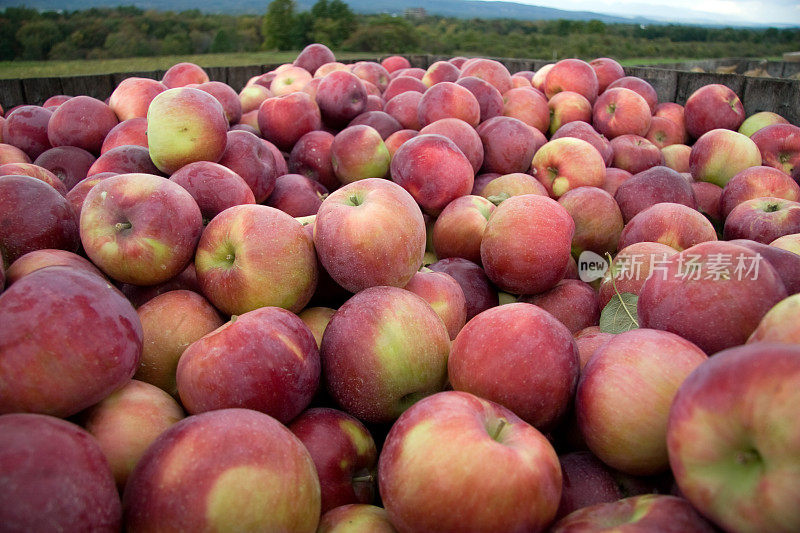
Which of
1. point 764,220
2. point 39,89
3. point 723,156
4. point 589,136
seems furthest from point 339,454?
point 39,89

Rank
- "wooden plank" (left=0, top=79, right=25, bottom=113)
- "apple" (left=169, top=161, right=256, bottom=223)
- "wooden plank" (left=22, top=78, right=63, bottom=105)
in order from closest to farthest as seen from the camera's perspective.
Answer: "apple" (left=169, top=161, right=256, bottom=223), "wooden plank" (left=0, top=79, right=25, bottom=113), "wooden plank" (left=22, top=78, right=63, bottom=105)

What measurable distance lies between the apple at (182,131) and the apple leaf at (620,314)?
1767 millimetres

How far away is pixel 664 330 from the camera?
1342 millimetres

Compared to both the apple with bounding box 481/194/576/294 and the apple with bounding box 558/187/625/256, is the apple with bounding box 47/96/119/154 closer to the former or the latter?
the apple with bounding box 481/194/576/294

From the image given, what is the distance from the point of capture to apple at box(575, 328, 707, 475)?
3.74 feet

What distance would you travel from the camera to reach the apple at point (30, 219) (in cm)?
156

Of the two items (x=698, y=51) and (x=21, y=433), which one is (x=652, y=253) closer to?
(x=21, y=433)

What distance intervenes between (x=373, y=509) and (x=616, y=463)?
576mm

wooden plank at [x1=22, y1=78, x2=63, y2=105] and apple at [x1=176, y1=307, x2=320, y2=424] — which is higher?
Result: wooden plank at [x1=22, y1=78, x2=63, y2=105]

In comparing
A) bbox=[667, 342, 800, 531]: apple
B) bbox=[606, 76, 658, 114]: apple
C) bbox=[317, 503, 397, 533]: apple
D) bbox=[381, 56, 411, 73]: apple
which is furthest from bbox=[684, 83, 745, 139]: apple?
bbox=[317, 503, 397, 533]: apple

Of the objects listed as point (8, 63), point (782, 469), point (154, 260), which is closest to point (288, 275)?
point (154, 260)

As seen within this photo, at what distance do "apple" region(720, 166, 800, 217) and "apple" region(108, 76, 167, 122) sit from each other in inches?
129

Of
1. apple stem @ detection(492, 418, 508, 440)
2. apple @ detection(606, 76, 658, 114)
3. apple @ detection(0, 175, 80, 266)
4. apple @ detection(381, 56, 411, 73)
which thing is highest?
apple @ detection(381, 56, 411, 73)

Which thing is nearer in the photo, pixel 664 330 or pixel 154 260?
pixel 664 330
